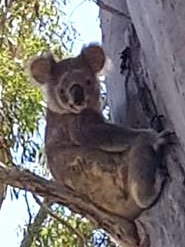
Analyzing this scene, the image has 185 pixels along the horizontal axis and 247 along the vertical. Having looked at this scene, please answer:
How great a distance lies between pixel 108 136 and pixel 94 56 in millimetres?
516

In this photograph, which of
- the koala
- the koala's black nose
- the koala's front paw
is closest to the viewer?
the koala's front paw

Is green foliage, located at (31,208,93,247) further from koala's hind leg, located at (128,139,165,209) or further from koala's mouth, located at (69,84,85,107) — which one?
koala's hind leg, located at (128,139,165,209)

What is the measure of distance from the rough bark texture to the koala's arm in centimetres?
3

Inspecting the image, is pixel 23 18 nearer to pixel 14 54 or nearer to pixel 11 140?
pixel 14 54

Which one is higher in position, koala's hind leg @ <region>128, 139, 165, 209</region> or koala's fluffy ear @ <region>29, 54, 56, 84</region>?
koala's fluffy ear @ <region>29, 54, 56, 84</region>

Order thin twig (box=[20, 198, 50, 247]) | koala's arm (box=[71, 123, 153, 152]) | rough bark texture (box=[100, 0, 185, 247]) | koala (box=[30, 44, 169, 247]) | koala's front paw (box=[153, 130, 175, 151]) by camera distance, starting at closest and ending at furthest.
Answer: rough bark texture (box=[100, 0, 185, 247]) < koala's front paw (box=[153, 130, 175, 151]) < koala (box=[30, 44, 169, 247]) < koala's arm (box=[71, 123, 153, 152]) < thin twig (box=[20, 198, 50, 247])

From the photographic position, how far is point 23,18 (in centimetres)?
450

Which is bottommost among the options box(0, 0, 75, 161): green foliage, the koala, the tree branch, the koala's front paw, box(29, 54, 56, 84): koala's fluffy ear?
the tree branch

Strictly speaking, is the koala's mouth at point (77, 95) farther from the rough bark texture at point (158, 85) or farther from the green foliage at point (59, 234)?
the green foliage at point (59, 234)

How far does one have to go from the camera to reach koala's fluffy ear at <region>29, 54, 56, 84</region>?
2.79 m

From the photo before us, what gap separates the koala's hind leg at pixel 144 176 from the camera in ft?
6.30

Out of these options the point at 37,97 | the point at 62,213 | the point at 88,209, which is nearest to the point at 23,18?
the point at 37,97

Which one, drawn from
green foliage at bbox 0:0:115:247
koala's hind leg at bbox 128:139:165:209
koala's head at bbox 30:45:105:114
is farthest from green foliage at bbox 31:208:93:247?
koala's hind leg at bbox 128:139:165:209

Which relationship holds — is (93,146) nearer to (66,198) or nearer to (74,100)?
(74,100)
